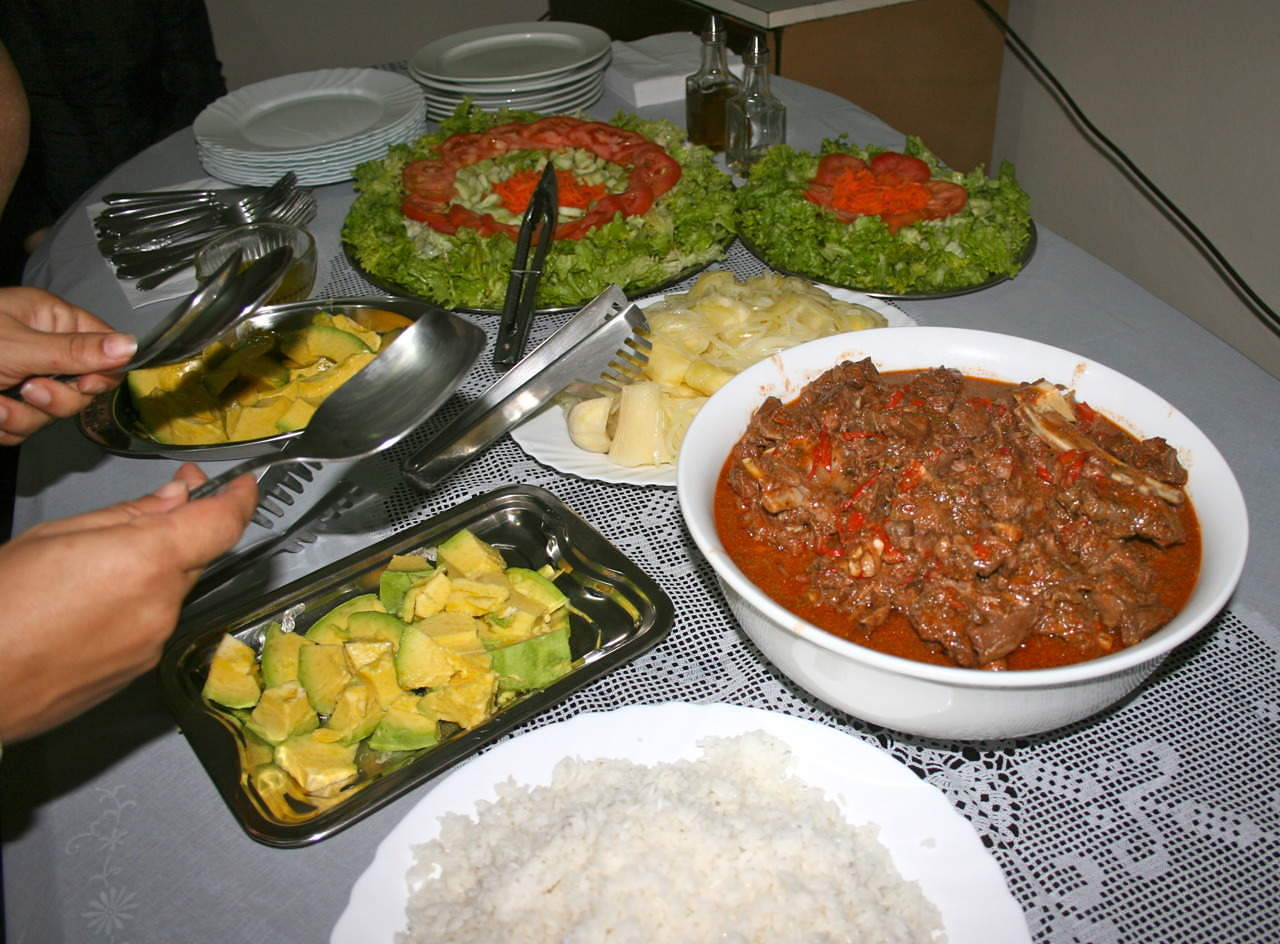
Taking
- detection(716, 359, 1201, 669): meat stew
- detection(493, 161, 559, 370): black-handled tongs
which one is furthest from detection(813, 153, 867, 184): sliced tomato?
detection(716, 359, 1201, 669): meat stew

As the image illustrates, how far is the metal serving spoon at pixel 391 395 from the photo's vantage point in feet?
5.27

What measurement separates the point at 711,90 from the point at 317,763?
2745 millimetres

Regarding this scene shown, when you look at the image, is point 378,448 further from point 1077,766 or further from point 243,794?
point 1077,766

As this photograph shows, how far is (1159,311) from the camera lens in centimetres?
245

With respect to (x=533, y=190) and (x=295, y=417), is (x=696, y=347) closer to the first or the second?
(x=295, y=417)

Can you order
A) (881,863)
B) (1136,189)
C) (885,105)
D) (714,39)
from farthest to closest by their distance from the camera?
(885,105) < (1136,189) < (714,39) < (881,863)

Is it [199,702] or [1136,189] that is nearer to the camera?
[199,702]

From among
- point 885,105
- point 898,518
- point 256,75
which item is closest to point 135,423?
point 898,518

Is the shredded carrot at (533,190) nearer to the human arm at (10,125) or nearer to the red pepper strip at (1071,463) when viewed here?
the human arm at (10,125)

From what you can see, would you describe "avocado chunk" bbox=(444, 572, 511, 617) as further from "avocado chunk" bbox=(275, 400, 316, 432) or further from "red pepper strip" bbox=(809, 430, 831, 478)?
"avocado chunk" bbox=(275, 400, 316, 432)

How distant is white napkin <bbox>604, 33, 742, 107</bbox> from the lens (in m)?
3.88

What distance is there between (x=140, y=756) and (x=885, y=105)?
5060 mm

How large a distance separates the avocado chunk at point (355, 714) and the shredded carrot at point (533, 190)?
1.98 m

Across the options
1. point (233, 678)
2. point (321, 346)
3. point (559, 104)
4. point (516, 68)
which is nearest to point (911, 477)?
point (233, 678)
